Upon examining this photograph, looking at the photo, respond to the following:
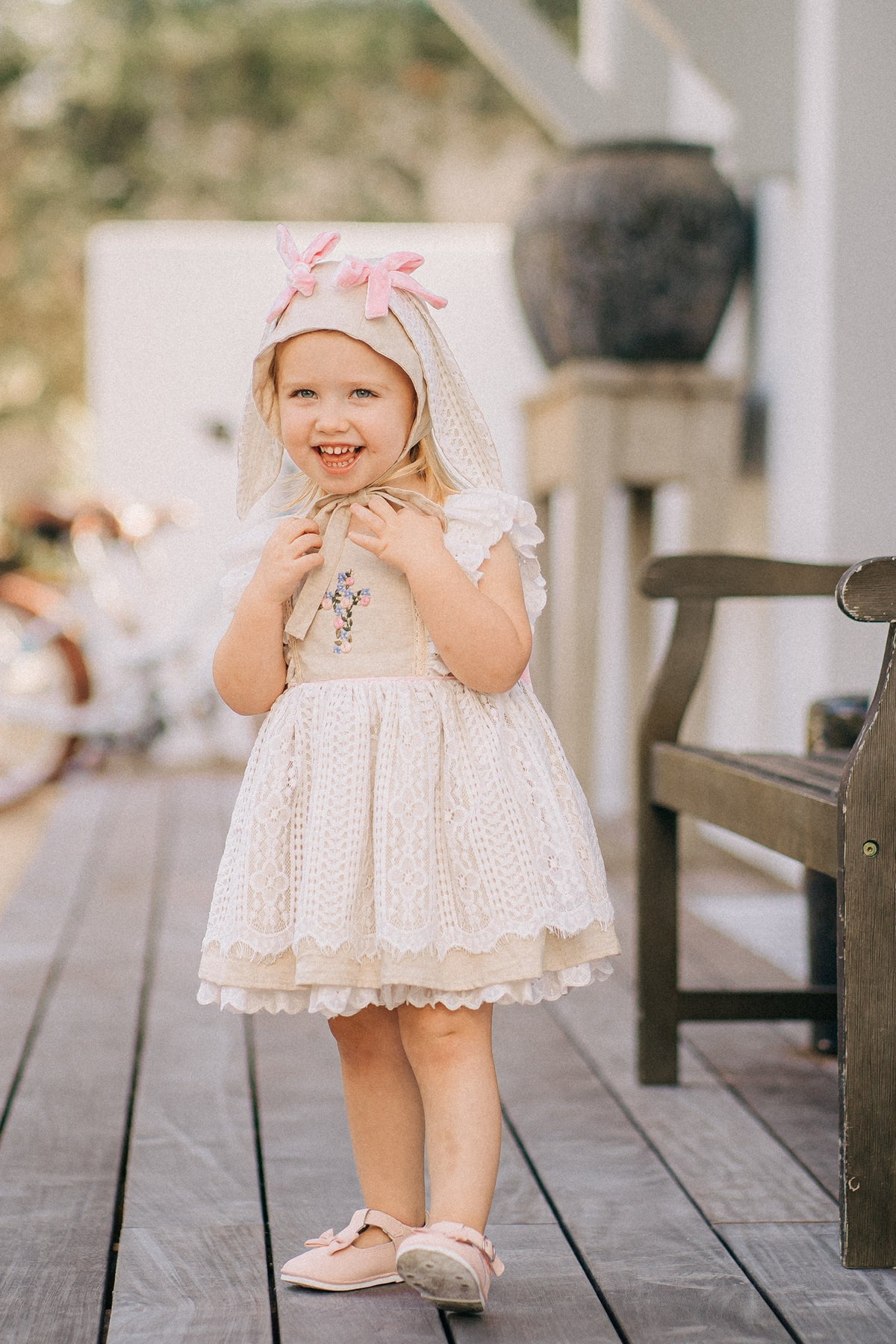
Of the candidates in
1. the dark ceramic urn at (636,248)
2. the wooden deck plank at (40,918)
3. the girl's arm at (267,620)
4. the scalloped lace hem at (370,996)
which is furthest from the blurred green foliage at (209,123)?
the scalloped lace hem at (370,996)

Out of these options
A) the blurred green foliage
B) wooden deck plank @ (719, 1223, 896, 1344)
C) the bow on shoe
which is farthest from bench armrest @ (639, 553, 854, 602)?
→ the blurred green foliage

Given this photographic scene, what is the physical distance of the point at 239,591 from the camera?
1.68 m

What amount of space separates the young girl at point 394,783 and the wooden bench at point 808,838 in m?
0.26

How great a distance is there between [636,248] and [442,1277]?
2.83 m

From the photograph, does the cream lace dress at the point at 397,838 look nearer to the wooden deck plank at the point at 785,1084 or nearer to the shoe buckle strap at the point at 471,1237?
the shoe buckle strap at the point at 471,1237

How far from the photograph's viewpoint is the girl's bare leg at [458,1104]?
60.8 inches

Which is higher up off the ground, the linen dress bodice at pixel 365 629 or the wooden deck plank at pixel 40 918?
the linen dress bodice at pixel 365 629

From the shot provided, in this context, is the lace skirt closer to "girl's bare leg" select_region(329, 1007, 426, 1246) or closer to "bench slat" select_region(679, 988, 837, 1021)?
"girl's bare leg" select_region(329, 1007, 426, 1246)

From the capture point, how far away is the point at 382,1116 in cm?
165

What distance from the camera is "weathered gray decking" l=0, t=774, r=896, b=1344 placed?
1.56 meters

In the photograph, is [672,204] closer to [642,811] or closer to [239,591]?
[642,811]

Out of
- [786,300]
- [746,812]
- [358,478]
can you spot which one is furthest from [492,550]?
[786,300]

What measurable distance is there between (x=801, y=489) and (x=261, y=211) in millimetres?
10593

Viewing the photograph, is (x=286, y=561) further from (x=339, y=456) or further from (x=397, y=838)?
(x=397, y=838)
